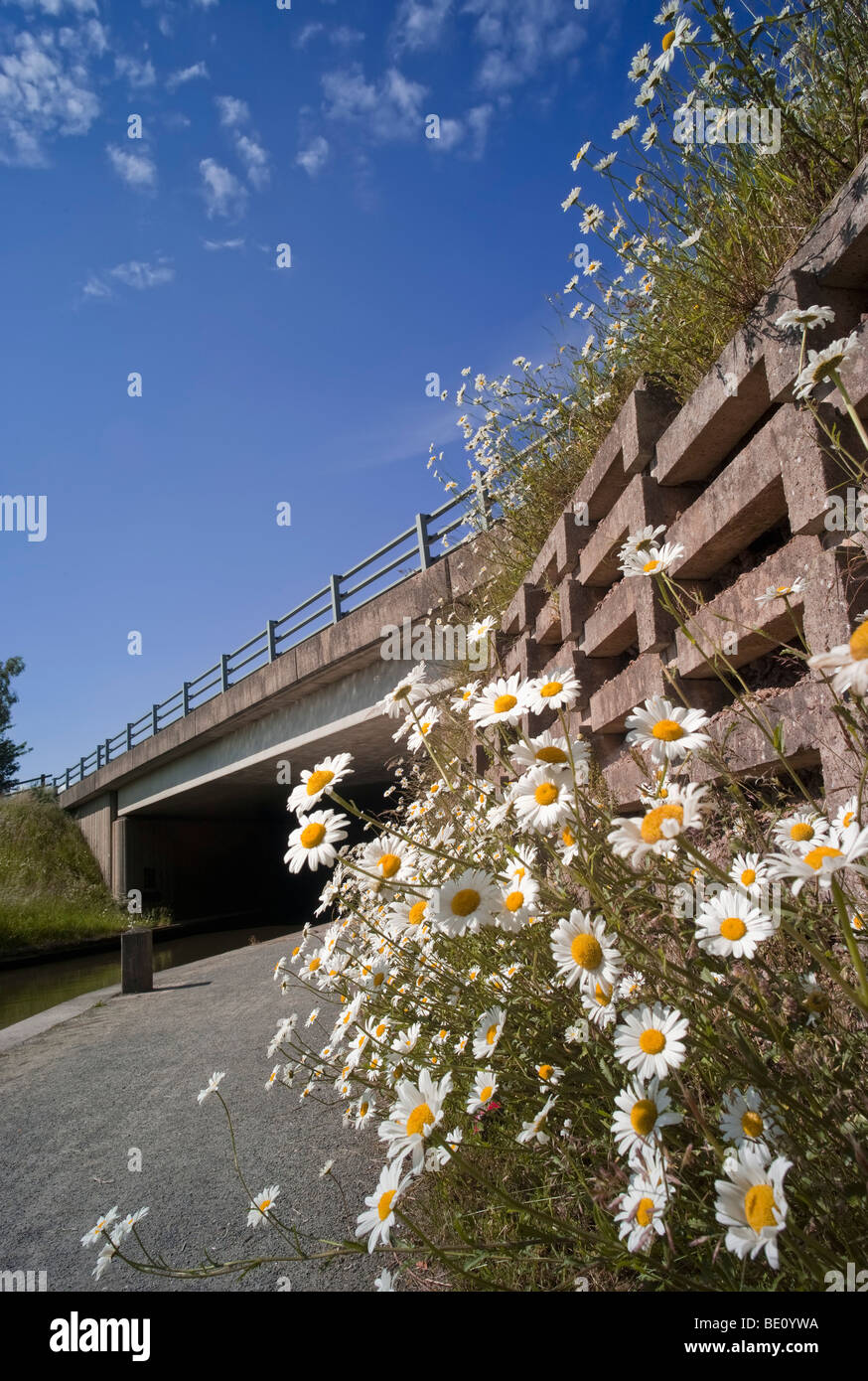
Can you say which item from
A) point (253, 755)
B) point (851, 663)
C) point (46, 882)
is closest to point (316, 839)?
point (851, 663)

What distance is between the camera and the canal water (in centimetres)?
1113

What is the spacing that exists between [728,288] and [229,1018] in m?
5.82

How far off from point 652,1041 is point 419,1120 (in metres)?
0.45

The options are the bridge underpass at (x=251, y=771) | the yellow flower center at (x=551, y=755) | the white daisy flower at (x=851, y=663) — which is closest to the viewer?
the white daisy flower at (x=851, y=663)

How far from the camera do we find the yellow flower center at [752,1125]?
1147mm

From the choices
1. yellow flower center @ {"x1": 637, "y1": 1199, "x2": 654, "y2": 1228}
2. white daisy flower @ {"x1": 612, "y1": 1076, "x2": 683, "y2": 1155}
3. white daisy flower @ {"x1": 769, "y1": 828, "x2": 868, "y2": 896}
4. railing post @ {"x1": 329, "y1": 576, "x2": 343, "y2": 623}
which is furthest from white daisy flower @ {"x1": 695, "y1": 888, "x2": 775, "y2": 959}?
railing post @ {"x1": 329, "y1": 576, "x2": 343, "y2": 623}

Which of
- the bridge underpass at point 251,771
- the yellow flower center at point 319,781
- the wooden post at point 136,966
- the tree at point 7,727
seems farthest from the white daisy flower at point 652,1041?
the tree at point 7,727

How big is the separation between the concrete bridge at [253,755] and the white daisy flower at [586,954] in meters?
5.03

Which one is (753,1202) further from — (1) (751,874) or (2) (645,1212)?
(1) (751,874)

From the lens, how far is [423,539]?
10016 millimetres

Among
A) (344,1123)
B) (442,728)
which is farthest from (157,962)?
(344,1123)

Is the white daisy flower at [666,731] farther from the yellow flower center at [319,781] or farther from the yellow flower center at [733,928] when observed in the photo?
the yellow flower center at [319,781]

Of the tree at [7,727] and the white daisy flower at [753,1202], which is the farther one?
the tree at [7,727]

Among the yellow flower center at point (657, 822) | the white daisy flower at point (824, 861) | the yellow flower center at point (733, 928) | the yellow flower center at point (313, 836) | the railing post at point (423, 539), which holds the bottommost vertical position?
the yellow flower center at point (733, 928)
